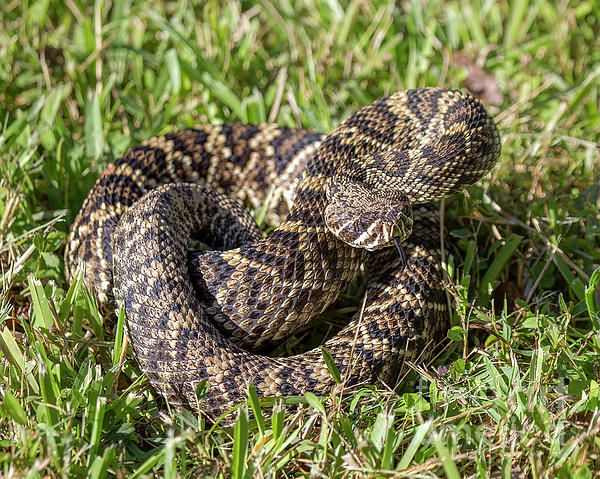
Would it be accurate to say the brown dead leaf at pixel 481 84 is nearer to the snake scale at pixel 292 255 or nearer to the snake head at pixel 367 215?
the snake scale at pixel 292 255

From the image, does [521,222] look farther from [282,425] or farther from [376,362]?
[282,425]

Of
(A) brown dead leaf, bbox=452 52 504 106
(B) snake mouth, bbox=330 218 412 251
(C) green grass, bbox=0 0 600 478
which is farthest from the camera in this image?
(A) brown dead leaf, bbox=452 52 504 106

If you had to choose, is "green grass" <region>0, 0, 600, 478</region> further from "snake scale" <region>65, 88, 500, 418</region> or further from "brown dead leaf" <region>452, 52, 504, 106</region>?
"snake scale" <region>65, 88, 500, 418</region>

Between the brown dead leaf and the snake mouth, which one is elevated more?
the snake mouth

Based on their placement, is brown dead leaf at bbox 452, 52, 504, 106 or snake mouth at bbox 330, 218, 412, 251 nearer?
snake mouth at bbox 330, 218, 412, 251

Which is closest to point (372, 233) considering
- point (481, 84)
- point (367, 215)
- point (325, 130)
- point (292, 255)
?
point (367, 215)

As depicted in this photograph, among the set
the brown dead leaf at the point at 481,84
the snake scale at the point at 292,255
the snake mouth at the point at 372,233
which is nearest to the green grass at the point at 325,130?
the brown dead leaf at the point at 481,84

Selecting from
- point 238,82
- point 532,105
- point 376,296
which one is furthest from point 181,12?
point 376,296

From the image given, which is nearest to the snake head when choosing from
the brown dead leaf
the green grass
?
the green grass
